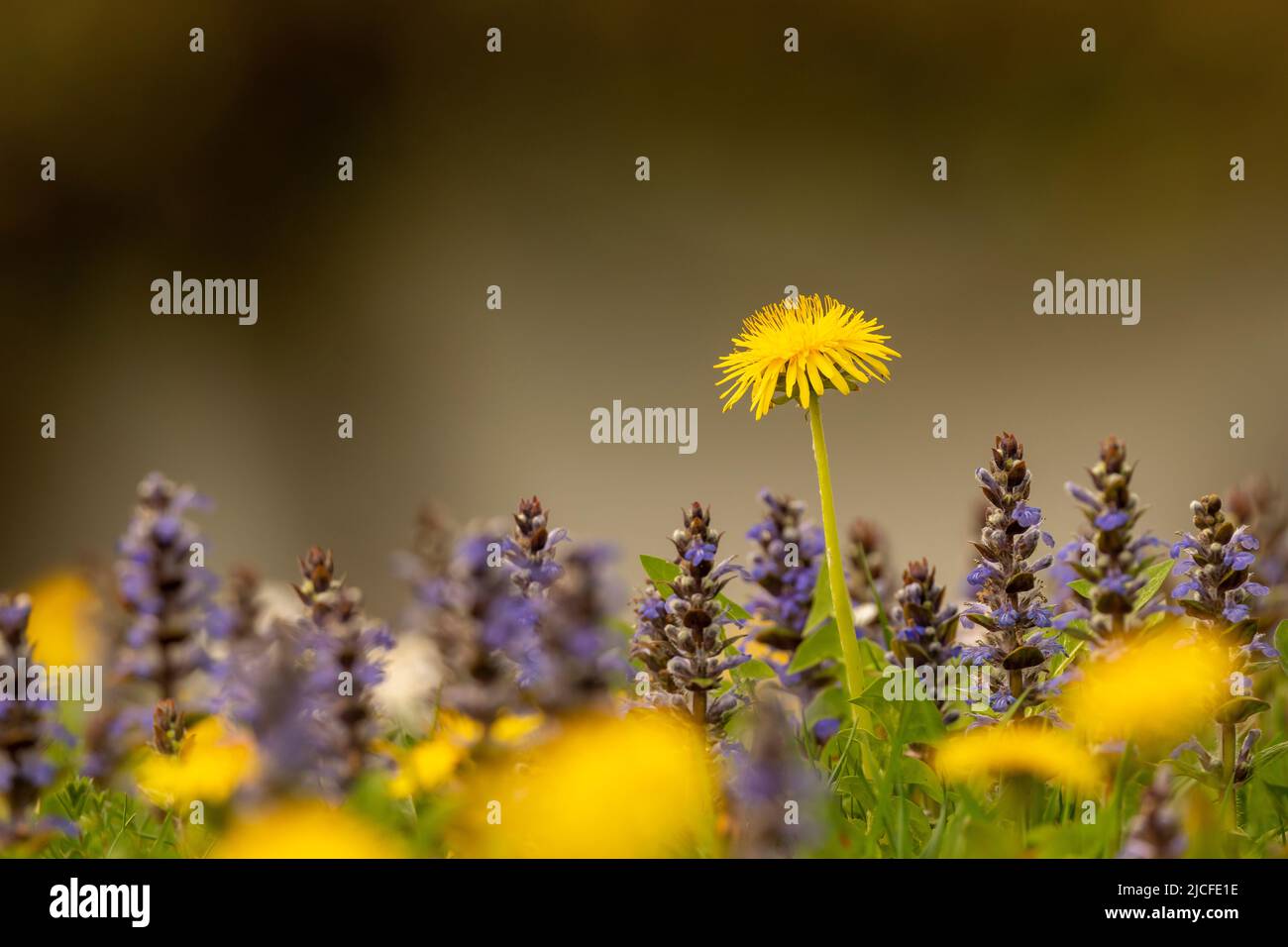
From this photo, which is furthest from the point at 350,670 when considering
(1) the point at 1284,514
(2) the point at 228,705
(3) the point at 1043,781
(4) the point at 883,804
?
(1) the point at 1284,514

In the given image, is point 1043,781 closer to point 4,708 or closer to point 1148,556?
point 1148,556

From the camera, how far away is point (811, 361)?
71.2 inches

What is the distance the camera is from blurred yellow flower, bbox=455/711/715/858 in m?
1.29

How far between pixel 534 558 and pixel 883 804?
1.84ft

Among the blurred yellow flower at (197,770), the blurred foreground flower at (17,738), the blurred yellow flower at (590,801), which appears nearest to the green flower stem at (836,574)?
the blurred yellow flower at (590,801)

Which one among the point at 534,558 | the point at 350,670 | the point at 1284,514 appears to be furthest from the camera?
the point at 1284,514

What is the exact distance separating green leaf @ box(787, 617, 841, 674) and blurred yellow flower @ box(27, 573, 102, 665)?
1513 millimetres

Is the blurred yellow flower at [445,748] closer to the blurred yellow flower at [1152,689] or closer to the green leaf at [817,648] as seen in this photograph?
the green leaf at [817,648]

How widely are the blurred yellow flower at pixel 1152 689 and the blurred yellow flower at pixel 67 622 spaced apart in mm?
1999

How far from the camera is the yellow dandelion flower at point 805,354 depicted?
1.80m

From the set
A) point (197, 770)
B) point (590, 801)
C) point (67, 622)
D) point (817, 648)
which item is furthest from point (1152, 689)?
point (67, 622)

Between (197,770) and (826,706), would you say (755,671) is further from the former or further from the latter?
(197,770)

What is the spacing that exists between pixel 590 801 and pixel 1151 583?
81 cm

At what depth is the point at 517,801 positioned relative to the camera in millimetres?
1396
